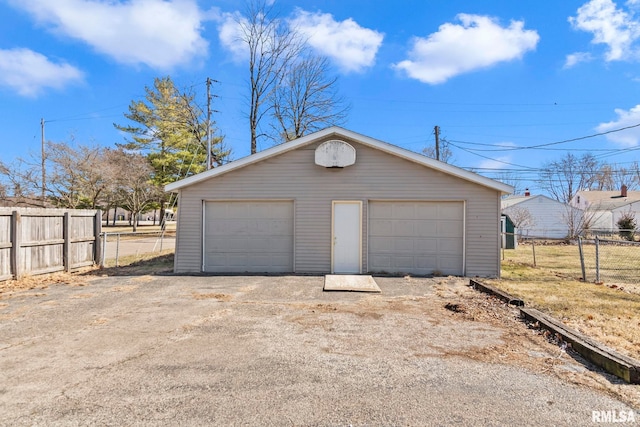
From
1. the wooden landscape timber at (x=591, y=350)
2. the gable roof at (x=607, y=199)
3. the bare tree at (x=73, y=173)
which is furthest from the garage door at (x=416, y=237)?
the gable roof at (x=607, y=199)

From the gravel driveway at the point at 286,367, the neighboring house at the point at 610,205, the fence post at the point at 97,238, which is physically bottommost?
the gravel driveway at the point at 286,367

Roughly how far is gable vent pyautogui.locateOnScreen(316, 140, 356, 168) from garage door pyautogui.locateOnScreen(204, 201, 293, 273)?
4.98 feet

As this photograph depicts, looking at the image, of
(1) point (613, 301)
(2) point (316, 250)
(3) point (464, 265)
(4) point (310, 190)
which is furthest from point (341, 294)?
(1) point (613, 301)

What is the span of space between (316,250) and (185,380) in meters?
6.34

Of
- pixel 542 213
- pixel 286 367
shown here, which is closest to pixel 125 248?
pixel 286 367

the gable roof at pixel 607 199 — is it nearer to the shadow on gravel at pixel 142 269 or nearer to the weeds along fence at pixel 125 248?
the weeds along fence at pixel 125 248

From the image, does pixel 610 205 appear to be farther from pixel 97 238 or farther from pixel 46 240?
pixel 46 240

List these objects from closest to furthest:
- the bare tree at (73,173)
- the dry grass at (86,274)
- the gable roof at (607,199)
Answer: the dry grass at (86,274)
the bare tree at (73,173)
the gable roof at (607,199)

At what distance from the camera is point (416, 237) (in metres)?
→ 9.30

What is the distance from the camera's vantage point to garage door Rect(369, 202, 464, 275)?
920cm

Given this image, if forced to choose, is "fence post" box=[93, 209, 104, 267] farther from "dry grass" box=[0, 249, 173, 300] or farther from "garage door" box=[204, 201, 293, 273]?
"garage door" box=[204, 201, 293, 273]

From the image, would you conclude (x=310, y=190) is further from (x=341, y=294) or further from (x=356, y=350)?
(x=356, y=350)

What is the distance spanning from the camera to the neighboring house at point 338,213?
9.09 m

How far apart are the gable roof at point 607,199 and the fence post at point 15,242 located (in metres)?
39.2
